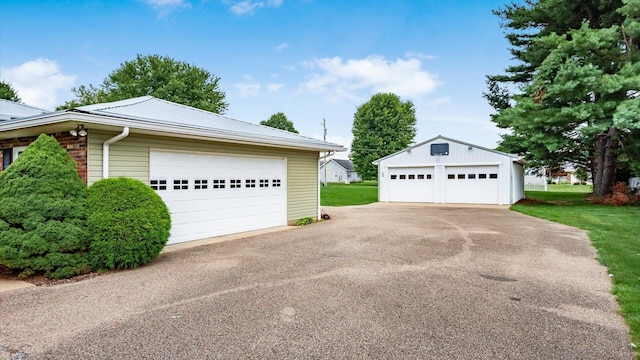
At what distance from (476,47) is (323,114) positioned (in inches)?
996

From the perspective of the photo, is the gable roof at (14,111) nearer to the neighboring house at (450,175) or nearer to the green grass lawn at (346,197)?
the green grass lawn at (346,197)

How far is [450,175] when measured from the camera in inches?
733

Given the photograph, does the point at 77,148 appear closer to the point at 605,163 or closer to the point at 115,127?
the point at 115,127

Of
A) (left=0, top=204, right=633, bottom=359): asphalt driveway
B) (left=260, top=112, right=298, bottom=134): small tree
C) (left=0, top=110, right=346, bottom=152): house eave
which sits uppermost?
(left=260, top=112, right=298, bottom=134): small tree

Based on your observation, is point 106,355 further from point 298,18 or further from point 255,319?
point 298,18

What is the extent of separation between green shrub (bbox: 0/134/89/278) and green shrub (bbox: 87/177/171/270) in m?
0.18

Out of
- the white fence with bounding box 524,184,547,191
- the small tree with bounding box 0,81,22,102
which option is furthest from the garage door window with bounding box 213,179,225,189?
the white fence with bounding box 524,184,547,191

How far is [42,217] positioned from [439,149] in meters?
17.2

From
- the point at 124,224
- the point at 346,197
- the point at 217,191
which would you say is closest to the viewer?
the point at 124,224

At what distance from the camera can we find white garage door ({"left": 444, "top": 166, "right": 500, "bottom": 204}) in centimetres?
1773

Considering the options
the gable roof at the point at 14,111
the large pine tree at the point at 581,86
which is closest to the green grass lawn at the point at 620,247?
the large pine tree at the point at 581,86

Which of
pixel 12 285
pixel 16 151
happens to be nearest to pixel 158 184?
pixel 12 285

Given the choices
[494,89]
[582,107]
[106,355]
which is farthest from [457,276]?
[494,89]

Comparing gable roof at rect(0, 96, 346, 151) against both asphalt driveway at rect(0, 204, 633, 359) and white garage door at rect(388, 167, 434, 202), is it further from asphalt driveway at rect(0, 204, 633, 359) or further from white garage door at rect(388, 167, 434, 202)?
white garage door at rect(388, 167, 434, 202)
